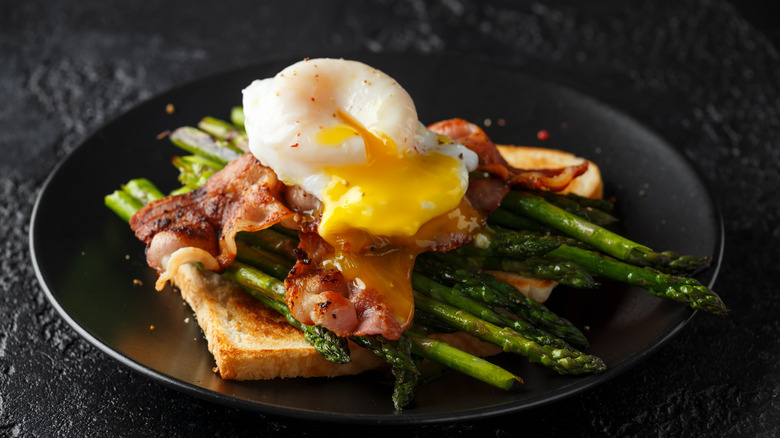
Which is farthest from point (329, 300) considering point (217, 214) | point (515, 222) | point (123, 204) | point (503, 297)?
point (123, 204)

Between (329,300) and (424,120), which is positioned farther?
(424,120)

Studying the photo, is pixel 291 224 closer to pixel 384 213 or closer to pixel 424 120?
pixel 384 213

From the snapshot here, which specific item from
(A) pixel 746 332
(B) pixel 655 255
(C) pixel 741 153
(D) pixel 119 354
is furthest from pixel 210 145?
(C) pixel 741 153

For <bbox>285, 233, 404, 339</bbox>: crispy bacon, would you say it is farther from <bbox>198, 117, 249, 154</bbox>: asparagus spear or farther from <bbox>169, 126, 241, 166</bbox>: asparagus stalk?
<bbox>198, 117, 249, 154</bbox>: asparagus spear

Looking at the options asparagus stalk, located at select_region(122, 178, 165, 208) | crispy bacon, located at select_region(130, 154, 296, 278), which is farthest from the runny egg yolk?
asparagus stalk, located at select_region(122, 178, 165, 208)

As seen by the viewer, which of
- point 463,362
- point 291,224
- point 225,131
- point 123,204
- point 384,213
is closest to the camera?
point 463,362
